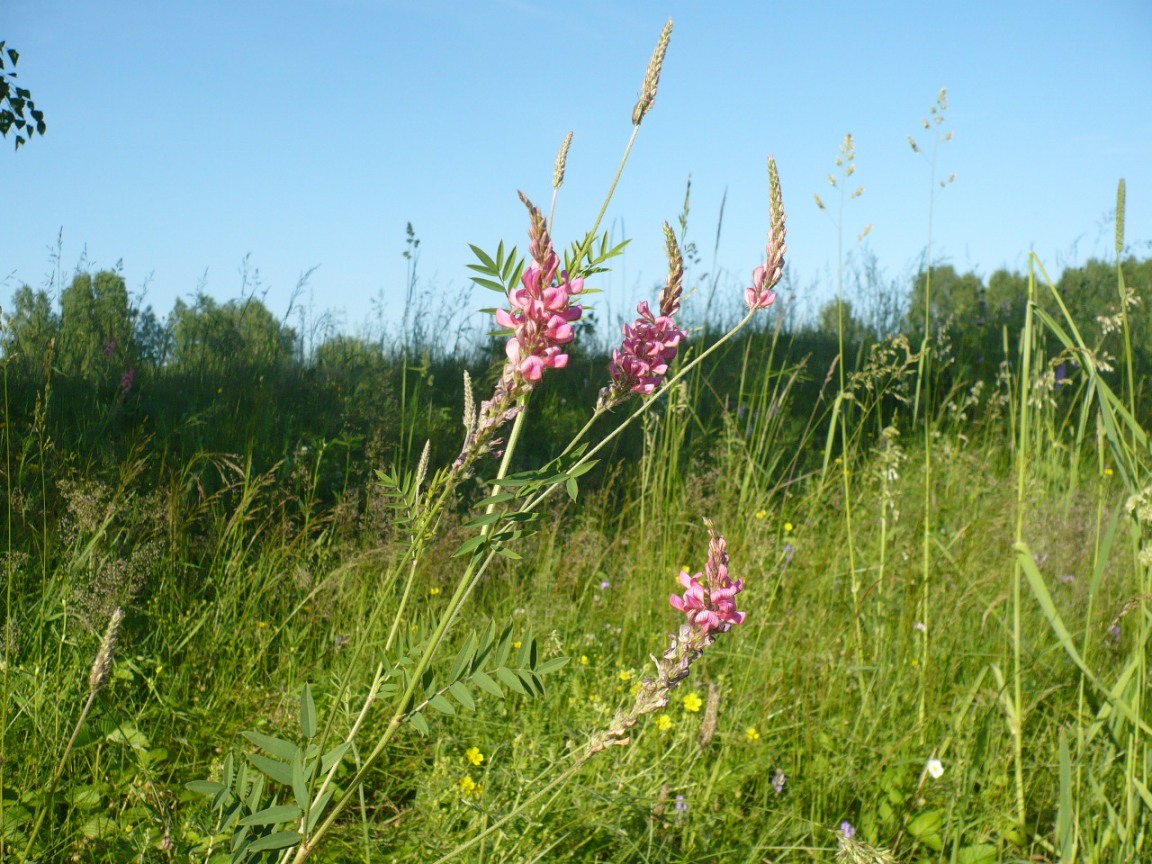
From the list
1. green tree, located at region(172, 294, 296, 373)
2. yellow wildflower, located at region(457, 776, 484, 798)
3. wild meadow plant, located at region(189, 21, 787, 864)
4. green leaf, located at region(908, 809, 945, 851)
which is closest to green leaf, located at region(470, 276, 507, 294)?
wild meadow plant, located at region(189, 21, 787, 864)

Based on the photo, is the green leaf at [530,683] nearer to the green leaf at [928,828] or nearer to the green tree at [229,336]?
the green leaf at [928,828]

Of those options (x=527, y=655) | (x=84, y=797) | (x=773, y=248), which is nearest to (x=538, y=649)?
(x=527, y=655)

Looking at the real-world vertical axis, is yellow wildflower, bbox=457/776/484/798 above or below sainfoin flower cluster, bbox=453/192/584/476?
below

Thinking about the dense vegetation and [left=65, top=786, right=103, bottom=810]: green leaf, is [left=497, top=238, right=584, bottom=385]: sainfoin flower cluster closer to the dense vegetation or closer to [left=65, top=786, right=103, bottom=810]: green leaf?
the dense vegetation

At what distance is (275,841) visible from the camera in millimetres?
1070

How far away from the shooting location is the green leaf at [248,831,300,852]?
3.47 feet

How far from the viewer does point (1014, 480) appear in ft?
12.1

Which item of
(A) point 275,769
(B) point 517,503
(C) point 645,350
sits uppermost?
(C) point 645,350

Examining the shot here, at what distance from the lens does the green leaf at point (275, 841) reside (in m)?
1.06

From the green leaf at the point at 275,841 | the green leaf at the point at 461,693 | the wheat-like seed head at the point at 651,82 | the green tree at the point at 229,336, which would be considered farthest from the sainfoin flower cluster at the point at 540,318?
the green tree at the point at 229,336

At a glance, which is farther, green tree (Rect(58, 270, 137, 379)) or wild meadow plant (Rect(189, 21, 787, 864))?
green tree (Rect(58, 270, 137, 379))

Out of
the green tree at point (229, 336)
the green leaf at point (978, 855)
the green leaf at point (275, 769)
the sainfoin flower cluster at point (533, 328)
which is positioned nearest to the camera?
the sainfoin flower cluster at point (533, 328)

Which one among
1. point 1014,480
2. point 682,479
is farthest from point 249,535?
point 1014,480

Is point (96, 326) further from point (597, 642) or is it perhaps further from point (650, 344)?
point (650, 344)
